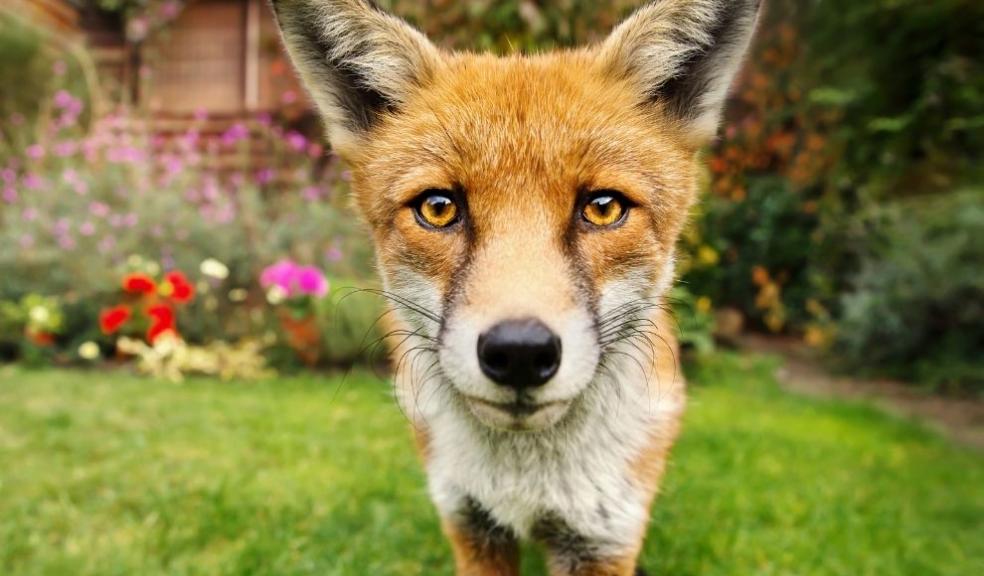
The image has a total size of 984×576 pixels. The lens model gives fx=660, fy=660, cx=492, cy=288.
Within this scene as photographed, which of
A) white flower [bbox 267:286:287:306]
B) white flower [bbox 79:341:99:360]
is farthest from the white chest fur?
white flower [bbox 79:341:99:360]

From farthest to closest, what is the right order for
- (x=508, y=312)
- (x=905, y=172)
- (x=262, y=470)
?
(x=905, y=172) → (x=262, y=470) → (x=508, y=312)

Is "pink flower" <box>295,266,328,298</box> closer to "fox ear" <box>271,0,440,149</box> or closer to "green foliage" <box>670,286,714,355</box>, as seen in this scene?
"green foliage" <box>670,286,714,355</box>

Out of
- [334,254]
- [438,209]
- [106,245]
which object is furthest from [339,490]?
[106,245]

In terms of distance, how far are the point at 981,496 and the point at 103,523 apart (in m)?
4.20

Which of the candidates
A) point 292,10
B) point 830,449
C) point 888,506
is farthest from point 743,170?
point 292,10

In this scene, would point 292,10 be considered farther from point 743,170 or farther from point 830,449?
point 743,170

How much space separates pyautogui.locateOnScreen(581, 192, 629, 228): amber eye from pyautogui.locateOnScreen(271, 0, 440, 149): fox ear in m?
0.62

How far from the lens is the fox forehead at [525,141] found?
1.50 meters

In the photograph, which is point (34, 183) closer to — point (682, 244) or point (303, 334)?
point (303, 334)

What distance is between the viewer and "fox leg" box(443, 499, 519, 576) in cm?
182

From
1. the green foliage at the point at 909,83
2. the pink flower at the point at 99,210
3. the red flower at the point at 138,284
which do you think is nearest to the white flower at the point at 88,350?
the red flower at the point at 138,284

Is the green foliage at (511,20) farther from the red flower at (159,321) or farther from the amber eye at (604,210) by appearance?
the amber eye at (604,210)

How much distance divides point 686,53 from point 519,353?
1060mm

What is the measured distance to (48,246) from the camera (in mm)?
5988
